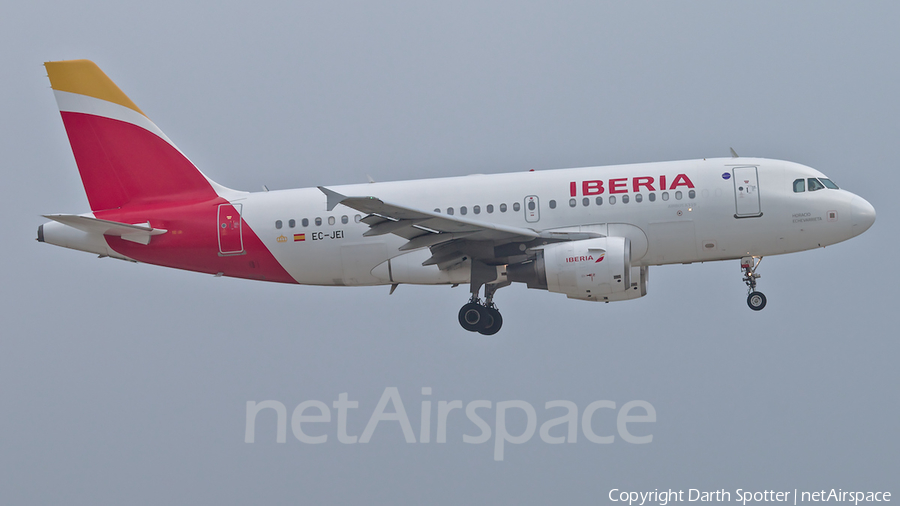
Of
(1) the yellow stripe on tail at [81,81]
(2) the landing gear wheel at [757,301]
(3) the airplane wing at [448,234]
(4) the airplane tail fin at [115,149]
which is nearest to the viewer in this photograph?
(3) the airplane wing at [448,234]

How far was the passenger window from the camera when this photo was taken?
23984 millimetres

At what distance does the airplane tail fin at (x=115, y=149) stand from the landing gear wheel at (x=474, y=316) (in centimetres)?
803

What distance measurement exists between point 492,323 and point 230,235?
7644mm

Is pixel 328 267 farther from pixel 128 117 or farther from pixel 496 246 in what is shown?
pixel 128 117

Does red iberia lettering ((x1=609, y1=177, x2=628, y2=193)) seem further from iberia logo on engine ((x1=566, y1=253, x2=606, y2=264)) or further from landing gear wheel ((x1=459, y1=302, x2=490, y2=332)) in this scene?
landing gear wheel ((x1=459, y1=302, x2=490, y2=332))

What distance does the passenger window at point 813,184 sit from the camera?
23984 mm

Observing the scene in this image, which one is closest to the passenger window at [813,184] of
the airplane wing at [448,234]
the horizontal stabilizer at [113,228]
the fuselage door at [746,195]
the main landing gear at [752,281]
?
the fuselage door at [746,195]

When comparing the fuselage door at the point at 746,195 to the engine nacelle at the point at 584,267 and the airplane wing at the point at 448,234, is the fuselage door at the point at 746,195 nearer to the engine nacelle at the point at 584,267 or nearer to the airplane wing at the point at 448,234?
the engine nacelle at the point at 584,267

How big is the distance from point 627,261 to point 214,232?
11327mm

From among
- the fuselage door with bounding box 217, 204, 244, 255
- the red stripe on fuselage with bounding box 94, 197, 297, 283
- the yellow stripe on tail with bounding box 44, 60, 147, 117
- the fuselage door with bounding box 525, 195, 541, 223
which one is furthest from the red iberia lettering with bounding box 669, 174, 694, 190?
the yellow stripe on tail with bounding box 44, 60, 147, 117

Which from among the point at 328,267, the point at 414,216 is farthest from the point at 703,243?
the point at 328,267

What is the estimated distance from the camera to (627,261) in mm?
23016

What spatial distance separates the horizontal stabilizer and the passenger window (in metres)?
17.4

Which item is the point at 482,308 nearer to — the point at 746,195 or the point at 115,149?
the point at 746,195
